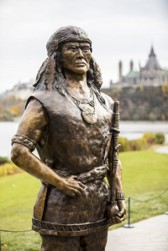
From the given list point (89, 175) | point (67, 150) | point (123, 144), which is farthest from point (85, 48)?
point (123, 144)

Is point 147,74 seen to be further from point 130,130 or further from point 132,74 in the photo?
point 130,130

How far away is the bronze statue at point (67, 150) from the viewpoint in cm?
233

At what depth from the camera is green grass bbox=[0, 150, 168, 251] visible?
19.7 ft

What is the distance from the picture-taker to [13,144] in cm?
230

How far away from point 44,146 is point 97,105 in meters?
0.42

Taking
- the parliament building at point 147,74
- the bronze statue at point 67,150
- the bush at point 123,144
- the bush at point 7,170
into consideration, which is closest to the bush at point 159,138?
the bush at point 123,144

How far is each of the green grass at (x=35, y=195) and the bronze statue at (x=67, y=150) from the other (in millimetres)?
3236

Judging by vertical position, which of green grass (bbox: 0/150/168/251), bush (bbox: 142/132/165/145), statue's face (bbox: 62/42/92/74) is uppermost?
bush (bbox: 142/132/165/145)

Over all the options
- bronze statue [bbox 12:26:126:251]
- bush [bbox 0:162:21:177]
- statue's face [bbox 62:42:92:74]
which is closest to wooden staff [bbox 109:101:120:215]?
bronze statue [bbox 12:26:126:251]

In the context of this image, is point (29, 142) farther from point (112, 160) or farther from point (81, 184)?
point (112, 160)

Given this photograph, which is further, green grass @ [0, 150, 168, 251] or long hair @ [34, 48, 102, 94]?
green grass @ [0, 150, 168, 251]

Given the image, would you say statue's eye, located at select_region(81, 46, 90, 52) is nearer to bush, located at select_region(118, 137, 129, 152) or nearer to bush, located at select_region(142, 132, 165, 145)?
bush, located at select_region(118, 137, 129, 152)

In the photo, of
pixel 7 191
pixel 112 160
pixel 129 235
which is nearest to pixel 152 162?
pixel 7 191

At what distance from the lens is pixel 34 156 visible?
A: 2.30m
